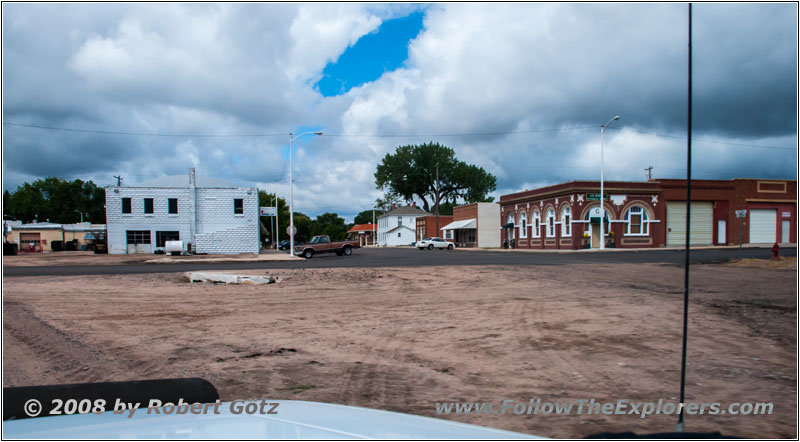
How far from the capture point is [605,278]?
1579cm

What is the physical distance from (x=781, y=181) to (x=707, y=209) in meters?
9.57

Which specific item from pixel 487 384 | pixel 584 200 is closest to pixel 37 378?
pixel 487 384

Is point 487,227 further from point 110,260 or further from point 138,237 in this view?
point 110,260

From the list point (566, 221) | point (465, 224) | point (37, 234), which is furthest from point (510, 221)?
point (37, 234)

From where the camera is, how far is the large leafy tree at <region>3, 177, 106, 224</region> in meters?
92.4

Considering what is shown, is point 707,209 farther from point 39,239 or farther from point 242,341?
point 39,239

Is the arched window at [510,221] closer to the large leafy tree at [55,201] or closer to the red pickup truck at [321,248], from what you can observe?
the red pickup truck at [321,248]

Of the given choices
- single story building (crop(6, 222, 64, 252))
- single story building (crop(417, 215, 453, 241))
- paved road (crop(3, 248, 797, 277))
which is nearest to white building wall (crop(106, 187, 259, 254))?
paved road (crop(3, 248, 797, 277))

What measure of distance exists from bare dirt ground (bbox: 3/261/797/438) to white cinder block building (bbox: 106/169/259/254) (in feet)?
112

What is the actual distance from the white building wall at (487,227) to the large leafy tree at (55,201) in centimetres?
7325

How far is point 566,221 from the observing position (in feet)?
156

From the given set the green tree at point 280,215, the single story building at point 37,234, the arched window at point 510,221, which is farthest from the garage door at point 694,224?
the single story building at point 37,234

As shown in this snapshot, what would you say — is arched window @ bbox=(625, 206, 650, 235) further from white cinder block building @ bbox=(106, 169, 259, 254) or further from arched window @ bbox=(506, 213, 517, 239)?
white cinder block building @ bbox=(106, 169, 259, 254)

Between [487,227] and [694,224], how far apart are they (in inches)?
936
